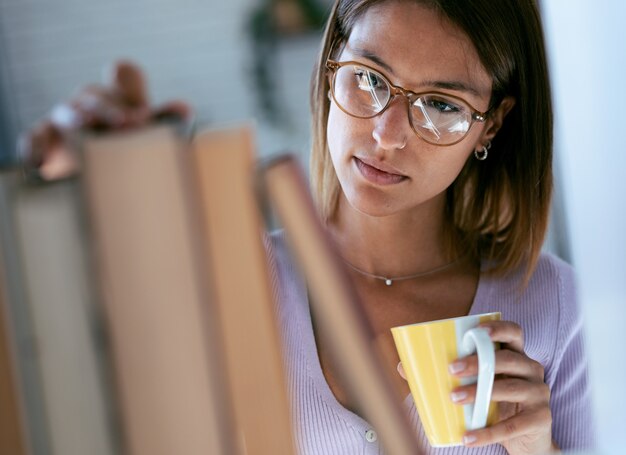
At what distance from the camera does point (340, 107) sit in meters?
0.96

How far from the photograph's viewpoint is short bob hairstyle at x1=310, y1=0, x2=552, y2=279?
0.99 m

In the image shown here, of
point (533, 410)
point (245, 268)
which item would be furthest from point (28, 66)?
point (245, 268)

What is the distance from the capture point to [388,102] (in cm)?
93

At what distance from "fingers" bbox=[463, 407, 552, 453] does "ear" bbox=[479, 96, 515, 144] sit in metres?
0.37

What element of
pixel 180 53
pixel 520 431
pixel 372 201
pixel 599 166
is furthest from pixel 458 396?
pixel 180 53

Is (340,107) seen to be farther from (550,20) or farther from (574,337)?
(550,20)

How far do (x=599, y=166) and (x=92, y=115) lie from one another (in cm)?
126

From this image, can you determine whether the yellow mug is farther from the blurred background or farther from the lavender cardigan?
the blurred background

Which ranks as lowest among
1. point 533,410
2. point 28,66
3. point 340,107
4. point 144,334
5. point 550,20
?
point 533,410

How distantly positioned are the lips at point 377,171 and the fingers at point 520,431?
284 mm

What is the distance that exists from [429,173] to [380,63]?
0.14 meters

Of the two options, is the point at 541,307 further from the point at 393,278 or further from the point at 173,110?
the point at 173,110

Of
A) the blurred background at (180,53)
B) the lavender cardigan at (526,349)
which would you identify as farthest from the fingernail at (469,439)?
the blurred background at (180,53)

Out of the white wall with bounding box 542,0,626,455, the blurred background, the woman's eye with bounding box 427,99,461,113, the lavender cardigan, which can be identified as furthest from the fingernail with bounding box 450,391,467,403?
the blurred background
